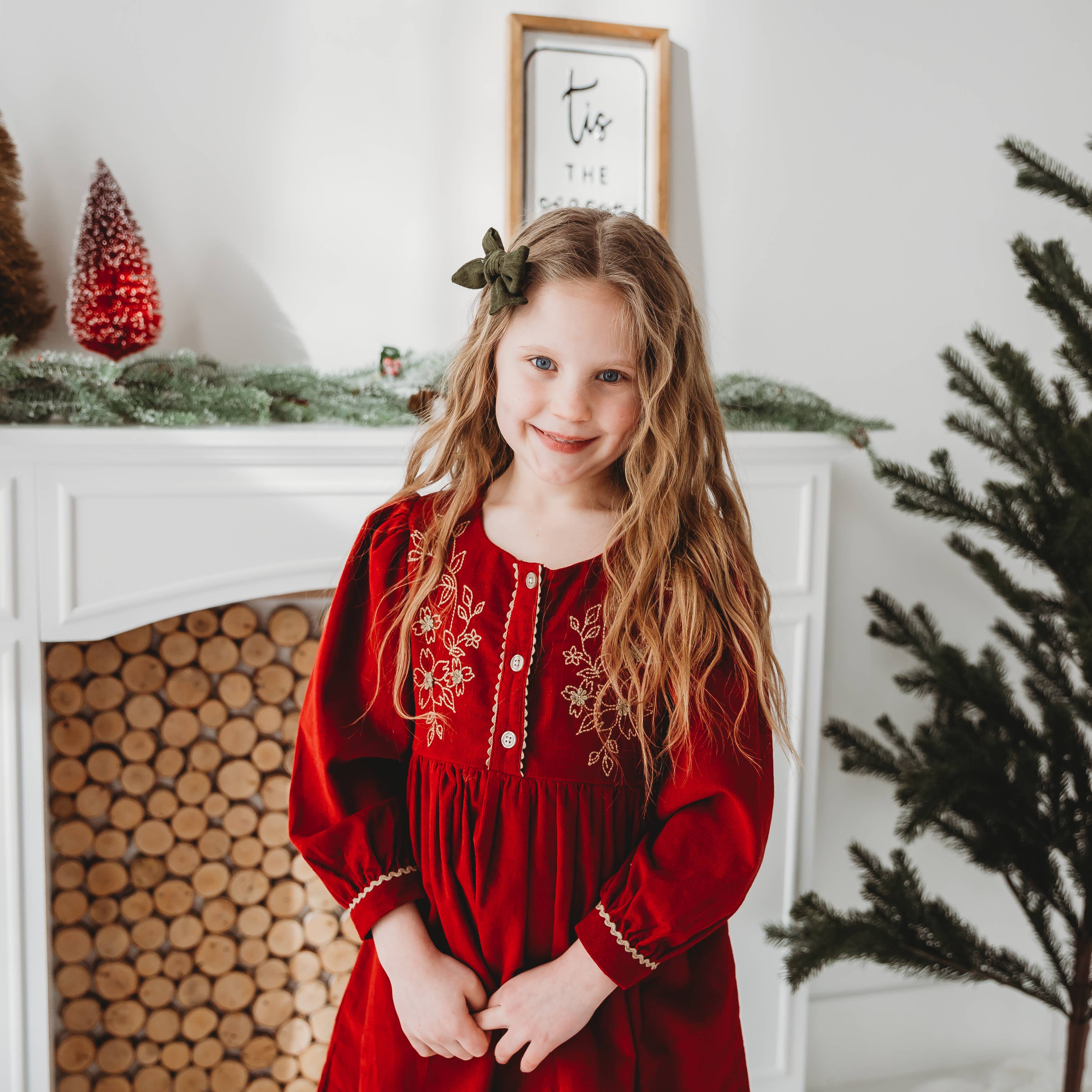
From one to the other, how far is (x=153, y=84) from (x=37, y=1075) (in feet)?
5.13

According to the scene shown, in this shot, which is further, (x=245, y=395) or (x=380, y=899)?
(x=245, y=395)

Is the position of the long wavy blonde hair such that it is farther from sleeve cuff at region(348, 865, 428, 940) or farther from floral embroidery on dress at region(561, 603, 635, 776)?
sleeve cuff at region(348, 865, 428, 940)

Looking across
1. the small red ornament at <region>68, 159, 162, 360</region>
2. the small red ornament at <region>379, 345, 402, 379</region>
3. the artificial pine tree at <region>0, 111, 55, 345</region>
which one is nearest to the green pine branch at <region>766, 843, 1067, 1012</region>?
the small red ornament at <region>379, 345, 402, 379</region>

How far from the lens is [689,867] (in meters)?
0.87

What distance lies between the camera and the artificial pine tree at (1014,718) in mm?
1359

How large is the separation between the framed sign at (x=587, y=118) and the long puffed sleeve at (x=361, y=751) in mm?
913

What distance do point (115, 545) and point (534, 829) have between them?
2.67 feet

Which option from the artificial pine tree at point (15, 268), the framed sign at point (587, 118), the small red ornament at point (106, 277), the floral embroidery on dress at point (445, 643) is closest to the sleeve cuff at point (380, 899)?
the floral embroidery on dress at point (445, 643)

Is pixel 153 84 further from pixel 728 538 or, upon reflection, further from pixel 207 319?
pixel 728 538

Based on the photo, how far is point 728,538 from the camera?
994 millimetres

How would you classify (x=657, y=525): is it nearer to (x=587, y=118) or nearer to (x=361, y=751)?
(x=361, y=751)

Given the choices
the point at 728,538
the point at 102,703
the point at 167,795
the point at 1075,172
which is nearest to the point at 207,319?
the point at 102,703

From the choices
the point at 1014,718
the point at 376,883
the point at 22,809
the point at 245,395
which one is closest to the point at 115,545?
the point at 245,395

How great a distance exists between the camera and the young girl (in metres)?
0.88
